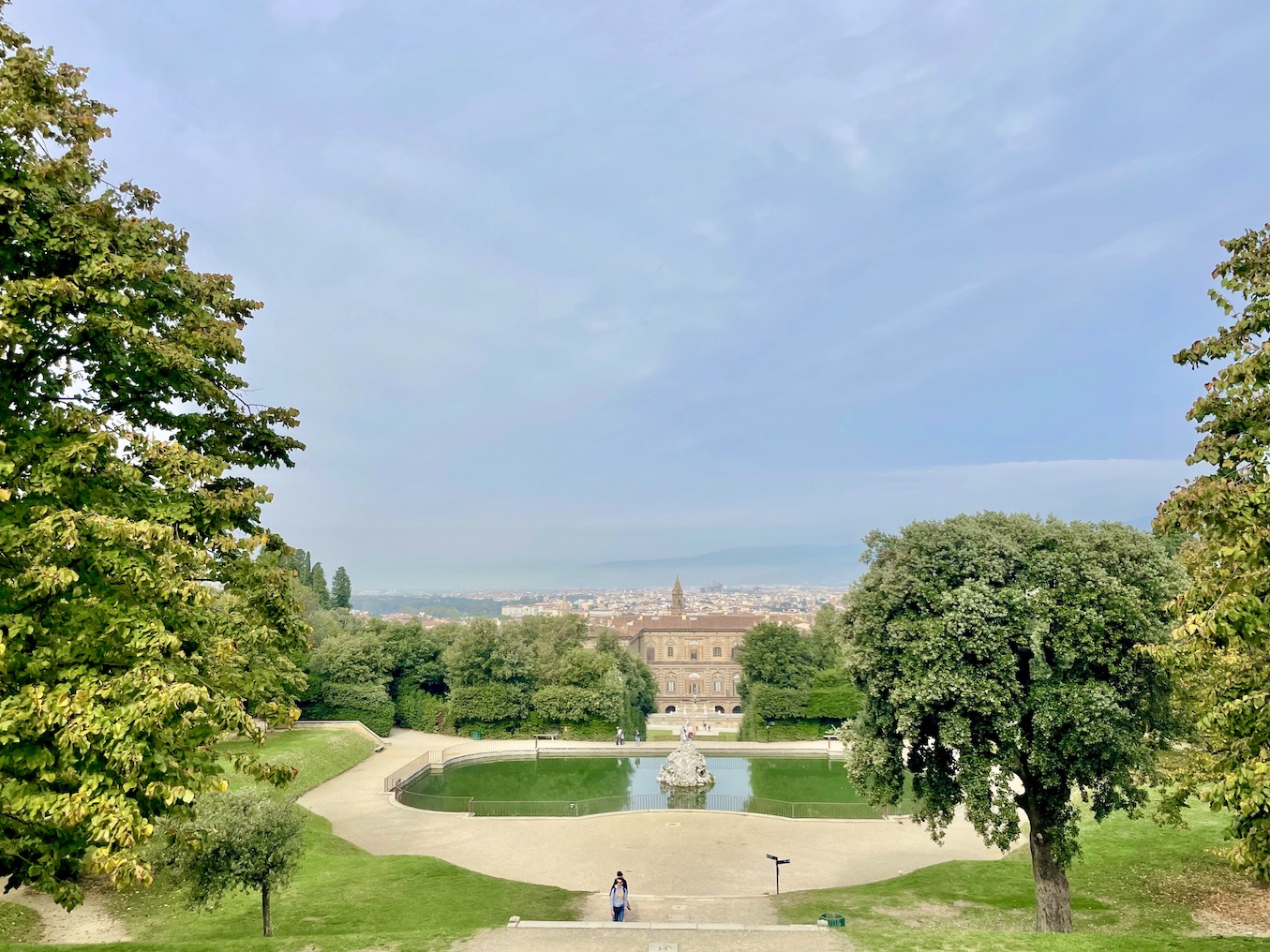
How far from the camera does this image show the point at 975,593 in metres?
13.3

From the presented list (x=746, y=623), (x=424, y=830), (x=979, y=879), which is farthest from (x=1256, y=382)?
(x=746, y=623)

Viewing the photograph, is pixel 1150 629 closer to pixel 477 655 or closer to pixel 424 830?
pixel 424 830

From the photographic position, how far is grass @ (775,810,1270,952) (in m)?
14.8

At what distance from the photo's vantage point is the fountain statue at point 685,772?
1336 inches

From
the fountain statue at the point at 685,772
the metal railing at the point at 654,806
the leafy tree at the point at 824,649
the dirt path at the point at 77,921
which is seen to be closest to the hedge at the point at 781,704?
the leafy tree at the point at 824,649

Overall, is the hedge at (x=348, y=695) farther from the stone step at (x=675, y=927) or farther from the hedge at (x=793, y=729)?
the stone step at (x=675, y=927)

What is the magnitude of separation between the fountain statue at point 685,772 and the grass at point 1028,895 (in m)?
14.8

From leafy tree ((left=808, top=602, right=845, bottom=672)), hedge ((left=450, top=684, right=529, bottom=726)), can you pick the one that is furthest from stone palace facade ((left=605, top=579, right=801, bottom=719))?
hedge ((left=450, top=684, right=529, bottom=726))

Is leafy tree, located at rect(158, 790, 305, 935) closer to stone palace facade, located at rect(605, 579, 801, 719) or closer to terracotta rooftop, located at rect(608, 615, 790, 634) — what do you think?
stone palace facade, located at rect(605, 579, 801, 719)

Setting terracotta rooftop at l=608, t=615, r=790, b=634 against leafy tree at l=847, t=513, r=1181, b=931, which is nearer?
leafy tree at l=847, t=513, r=1181, b=931

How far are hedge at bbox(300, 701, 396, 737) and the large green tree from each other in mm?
42244

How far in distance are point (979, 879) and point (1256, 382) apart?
1603 cm

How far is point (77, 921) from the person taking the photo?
651 inches

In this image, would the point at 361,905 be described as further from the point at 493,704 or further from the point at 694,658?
the point at 694,658
